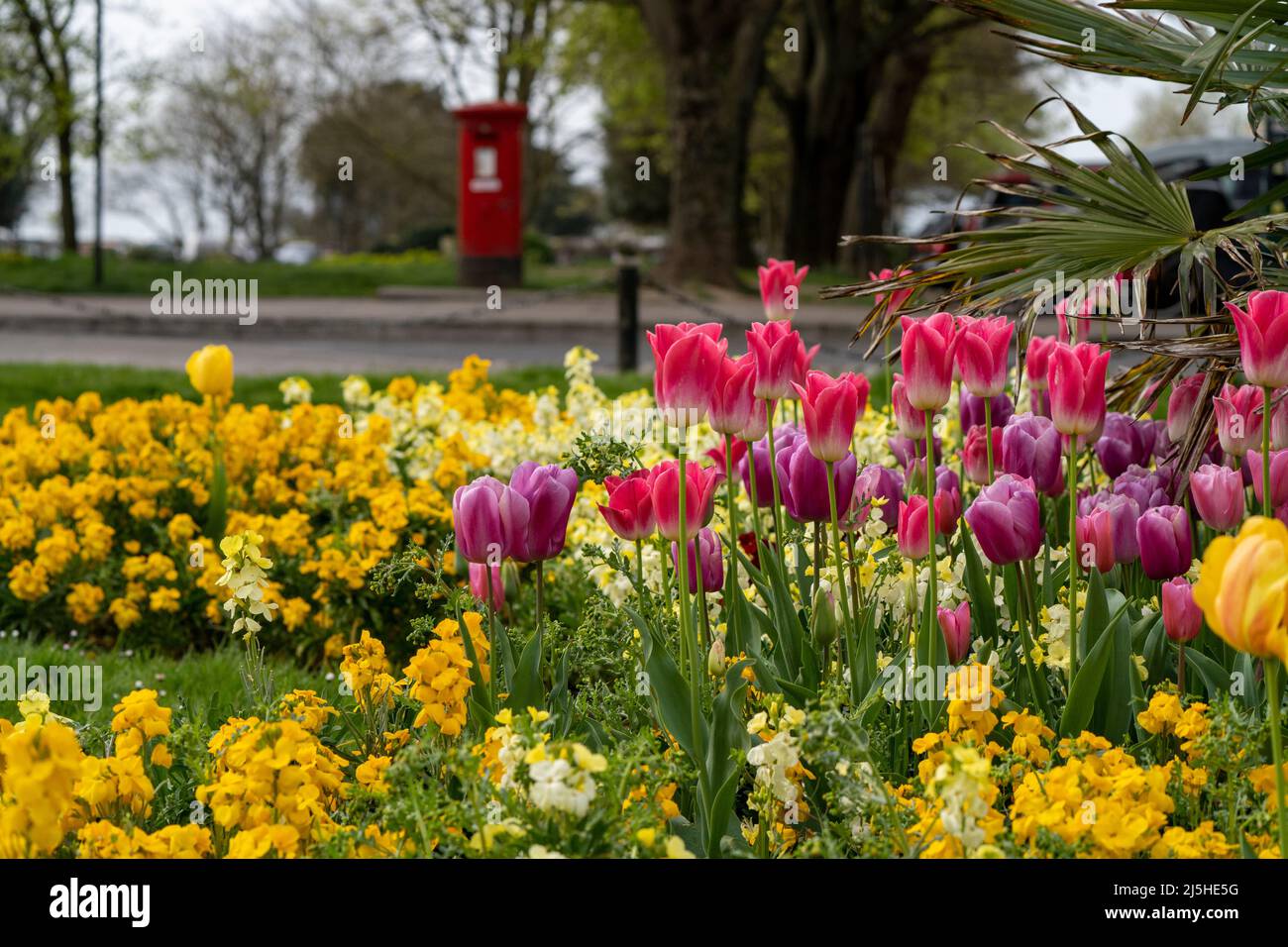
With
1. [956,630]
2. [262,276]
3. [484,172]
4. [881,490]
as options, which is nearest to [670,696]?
[956,630]

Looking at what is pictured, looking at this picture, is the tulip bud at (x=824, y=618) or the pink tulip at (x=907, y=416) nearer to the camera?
the tulip bud at (x=824, y=618)

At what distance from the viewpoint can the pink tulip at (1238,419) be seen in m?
2.49

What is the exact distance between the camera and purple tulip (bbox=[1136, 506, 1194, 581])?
2455mm

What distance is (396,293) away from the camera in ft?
63.5

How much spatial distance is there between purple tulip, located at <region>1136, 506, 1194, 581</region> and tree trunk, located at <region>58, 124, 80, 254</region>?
25.3 metres

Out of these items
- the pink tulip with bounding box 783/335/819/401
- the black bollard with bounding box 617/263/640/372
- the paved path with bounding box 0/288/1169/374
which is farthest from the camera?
the paved path with bounding box 0/288/1169/374

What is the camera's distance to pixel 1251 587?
135 centimetres

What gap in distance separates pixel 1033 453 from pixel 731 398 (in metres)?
0.82

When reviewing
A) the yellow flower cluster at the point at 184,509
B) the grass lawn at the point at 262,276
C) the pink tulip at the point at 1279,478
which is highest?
the grass lawn at the point at 262,276

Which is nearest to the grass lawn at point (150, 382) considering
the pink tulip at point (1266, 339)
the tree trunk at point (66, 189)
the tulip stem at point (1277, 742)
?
the pink tulip at point (1266, 339)

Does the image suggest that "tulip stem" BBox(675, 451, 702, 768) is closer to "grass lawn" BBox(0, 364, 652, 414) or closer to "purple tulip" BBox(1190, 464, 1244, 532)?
"purple tulip" BBox(1190, 464, 1244, 532)

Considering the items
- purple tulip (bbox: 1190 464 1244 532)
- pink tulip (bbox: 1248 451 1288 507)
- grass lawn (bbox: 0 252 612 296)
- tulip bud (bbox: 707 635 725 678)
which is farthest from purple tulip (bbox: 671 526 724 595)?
grass lawn (bbox: 0 252 612 296)

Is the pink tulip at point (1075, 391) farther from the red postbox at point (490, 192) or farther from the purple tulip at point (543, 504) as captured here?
the red postbox at point (490, 192)

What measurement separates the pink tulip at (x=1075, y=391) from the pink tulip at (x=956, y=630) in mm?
367
